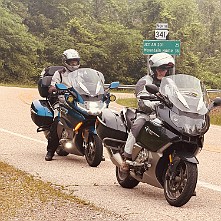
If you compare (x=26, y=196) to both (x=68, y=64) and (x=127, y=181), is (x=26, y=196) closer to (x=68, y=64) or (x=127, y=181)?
(x=127, y=181)

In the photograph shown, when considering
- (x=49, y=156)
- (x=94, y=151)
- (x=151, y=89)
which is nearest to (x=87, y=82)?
(x=94, y=151)

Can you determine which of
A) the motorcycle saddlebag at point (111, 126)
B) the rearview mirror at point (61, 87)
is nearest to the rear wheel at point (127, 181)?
the motorcycle saddlebag at point (111, 126)

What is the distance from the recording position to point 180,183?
766 centimetres

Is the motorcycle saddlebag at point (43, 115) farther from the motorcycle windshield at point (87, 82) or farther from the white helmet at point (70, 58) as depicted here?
the motorcycle windshield at point (87, 82)

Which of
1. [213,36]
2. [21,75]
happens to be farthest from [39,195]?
[213,36]

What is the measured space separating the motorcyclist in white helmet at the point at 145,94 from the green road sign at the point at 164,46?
16.3 meters

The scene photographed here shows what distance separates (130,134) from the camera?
8.50 metres

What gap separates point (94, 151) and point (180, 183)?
130 inches

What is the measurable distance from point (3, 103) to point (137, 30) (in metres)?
48.4

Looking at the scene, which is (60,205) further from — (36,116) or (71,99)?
(36,116)

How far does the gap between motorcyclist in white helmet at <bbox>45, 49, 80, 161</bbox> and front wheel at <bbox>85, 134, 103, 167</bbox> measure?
979 mm

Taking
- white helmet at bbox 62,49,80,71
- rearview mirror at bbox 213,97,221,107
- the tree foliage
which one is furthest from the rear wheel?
the tree foliage

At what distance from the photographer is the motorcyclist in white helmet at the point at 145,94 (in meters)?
8.27

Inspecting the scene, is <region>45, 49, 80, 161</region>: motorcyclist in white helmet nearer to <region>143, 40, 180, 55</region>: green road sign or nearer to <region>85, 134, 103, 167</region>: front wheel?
<region>85, 134, 103, 167</region>: front wheel
